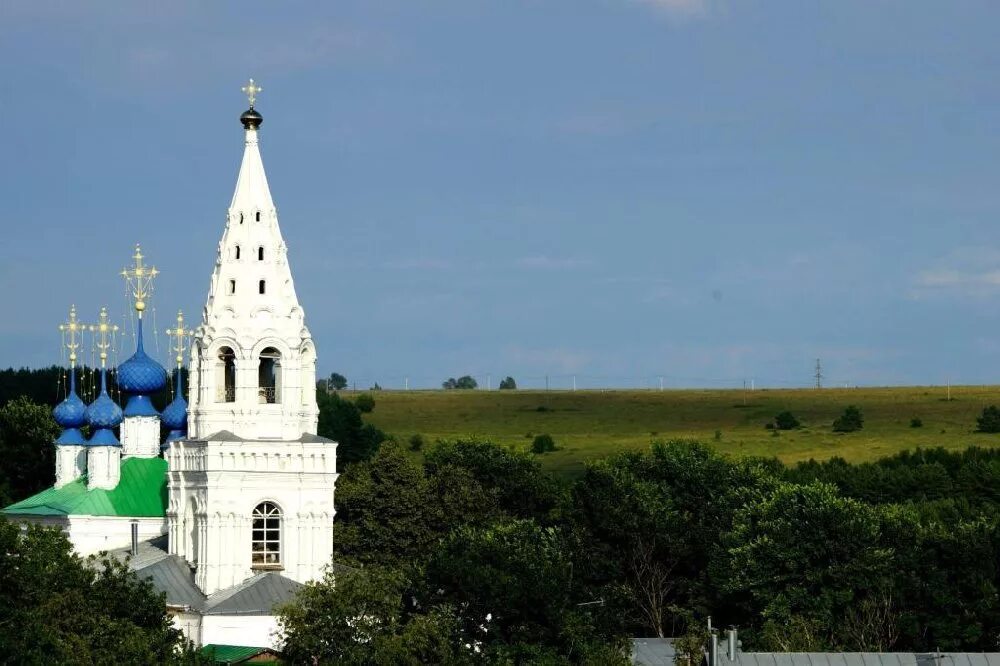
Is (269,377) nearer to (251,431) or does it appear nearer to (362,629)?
(251,431)

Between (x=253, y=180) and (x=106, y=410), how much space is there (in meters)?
12.5

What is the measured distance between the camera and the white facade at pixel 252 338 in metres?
64.6

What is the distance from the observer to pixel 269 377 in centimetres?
6644

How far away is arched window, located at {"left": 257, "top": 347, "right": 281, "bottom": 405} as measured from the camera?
65.1 metres

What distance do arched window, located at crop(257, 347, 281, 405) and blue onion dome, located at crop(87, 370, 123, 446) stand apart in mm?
8710

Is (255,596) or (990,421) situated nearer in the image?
(255,596)

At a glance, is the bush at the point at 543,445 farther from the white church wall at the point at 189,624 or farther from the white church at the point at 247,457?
the white church wall at the point at 189,624

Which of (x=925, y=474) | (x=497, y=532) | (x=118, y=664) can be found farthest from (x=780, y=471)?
(x=118, y=664)

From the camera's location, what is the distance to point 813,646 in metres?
60.1

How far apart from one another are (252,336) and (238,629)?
7.76m

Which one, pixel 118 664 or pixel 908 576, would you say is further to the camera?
pixel 908 576

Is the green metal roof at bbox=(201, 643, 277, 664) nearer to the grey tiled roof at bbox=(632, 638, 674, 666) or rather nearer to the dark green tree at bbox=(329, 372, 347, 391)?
the grey tiled roof at bbox=(632, 638, 674, 666)

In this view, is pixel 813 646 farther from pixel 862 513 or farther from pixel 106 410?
pixel 106 410

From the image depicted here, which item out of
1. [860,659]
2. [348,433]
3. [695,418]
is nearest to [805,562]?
[860,659]
